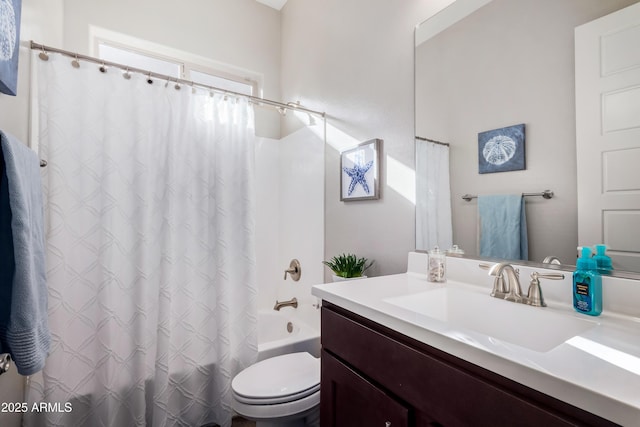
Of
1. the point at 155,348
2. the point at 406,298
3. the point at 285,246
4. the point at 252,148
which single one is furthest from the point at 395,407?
the point at 285,246

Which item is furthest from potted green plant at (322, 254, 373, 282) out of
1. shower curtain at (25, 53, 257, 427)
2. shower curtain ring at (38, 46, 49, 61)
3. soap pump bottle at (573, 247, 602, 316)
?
shower curtain ring at (38, 46, 49, 61)

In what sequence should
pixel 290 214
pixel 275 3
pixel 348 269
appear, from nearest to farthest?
pixel 348 269 < pixel 290 214 < pixel 275 3

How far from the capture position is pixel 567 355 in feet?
1.68

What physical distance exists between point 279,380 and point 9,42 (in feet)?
5.23

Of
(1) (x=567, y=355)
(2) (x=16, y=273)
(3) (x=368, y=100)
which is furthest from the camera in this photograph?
(3) (x=368, y=100)

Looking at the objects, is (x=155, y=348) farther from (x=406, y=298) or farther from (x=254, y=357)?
(x=406, y=298)

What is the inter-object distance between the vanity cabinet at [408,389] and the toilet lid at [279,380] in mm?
299

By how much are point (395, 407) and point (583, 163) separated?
0.89 m

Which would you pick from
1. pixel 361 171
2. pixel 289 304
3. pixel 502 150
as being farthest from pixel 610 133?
pixel 289 304

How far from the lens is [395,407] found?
0.70m

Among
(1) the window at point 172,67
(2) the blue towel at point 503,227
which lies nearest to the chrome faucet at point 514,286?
(2) the blue towel at point 503,227

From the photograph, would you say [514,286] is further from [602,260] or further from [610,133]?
[610,133]

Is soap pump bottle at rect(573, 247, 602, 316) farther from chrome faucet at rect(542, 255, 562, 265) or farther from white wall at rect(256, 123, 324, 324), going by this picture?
white wall at rect(256, 123, 324, 324)

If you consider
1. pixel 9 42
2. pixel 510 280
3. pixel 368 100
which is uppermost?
pixel 368 100
